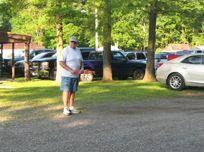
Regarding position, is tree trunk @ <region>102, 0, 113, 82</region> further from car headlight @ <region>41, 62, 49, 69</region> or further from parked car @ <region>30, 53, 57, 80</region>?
car headlight @ <region>41, 62, 49, 69</region>

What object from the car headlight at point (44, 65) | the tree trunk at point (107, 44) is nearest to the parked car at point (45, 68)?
the car headlight at point (44, 65)

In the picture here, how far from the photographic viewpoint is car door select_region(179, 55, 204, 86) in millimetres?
12727

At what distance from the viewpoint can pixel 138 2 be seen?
53.4 ft

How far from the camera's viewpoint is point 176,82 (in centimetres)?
1330

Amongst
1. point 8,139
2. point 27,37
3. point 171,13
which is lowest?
point 8,139

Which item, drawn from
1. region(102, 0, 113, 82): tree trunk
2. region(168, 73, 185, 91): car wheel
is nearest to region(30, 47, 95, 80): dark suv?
region(102, 0, 113, 82): tree trunk

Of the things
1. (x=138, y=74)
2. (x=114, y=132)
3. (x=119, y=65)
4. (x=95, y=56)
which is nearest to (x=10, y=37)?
(x=95, y=56)

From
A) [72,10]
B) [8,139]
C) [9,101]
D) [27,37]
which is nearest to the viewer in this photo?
[8,139]

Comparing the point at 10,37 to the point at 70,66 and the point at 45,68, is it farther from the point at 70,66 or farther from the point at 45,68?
the point at 70,66

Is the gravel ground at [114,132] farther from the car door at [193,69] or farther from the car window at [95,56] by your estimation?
the car window at [95,56]

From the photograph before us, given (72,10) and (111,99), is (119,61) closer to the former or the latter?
(72,10)

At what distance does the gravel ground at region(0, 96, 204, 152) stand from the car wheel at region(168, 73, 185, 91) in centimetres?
456

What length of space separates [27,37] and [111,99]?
391 inches

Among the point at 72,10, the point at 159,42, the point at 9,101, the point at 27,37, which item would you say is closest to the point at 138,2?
the point at 72,10
